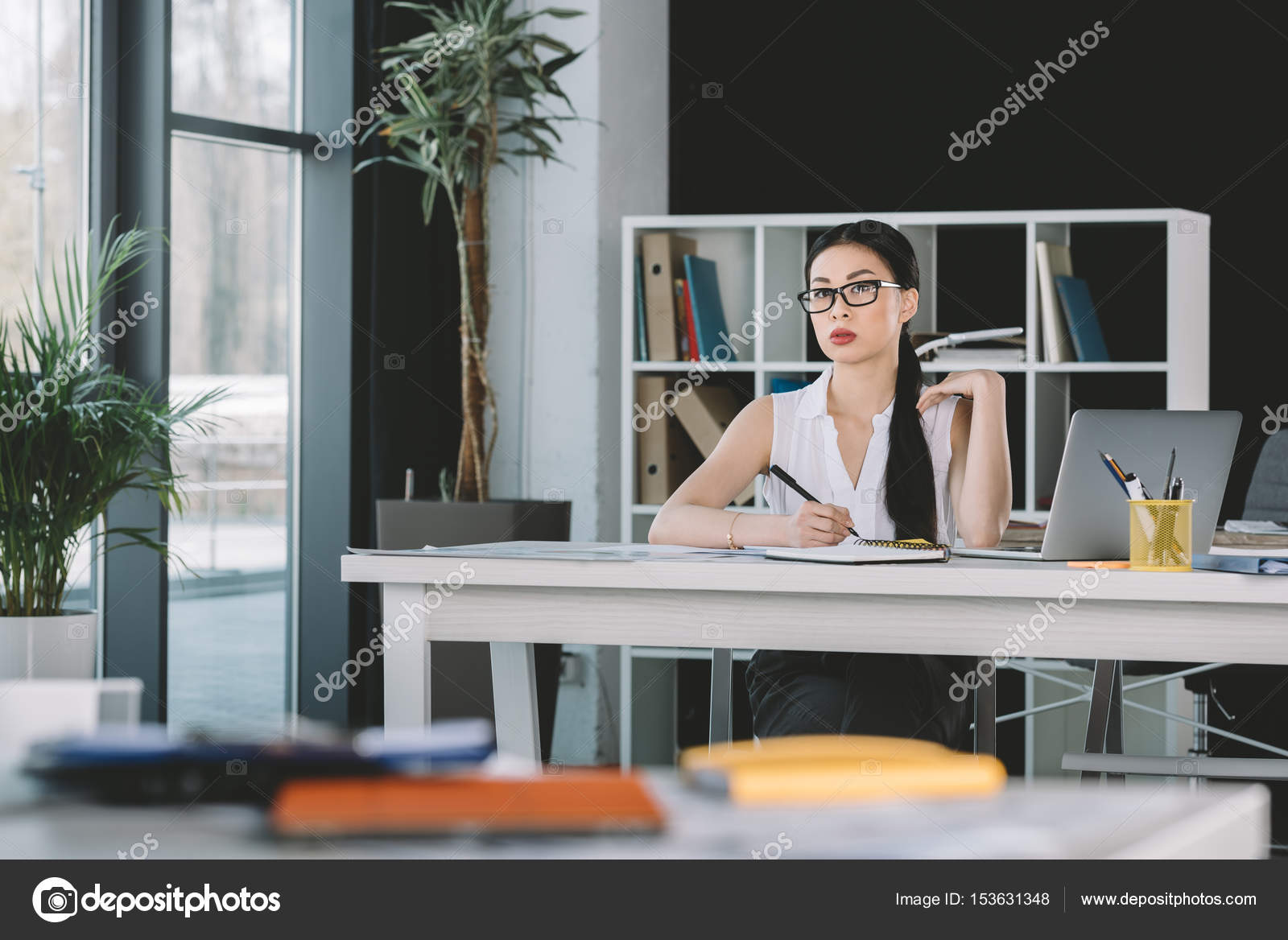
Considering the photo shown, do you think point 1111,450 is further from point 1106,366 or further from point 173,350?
point 173,350

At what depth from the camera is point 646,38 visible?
4.48 m

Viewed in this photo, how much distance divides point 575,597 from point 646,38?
123 inches

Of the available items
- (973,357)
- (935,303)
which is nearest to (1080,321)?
(973,357)

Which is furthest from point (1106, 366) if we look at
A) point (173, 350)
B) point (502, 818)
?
point (502, 818)

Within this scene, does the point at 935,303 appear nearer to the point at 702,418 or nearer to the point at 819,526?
the point at 702,418

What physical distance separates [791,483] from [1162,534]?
64 cm

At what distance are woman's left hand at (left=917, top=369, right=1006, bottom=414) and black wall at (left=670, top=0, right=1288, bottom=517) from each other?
6.36 feet

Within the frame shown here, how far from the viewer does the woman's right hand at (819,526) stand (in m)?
1.98

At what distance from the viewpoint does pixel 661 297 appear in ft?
13.1
